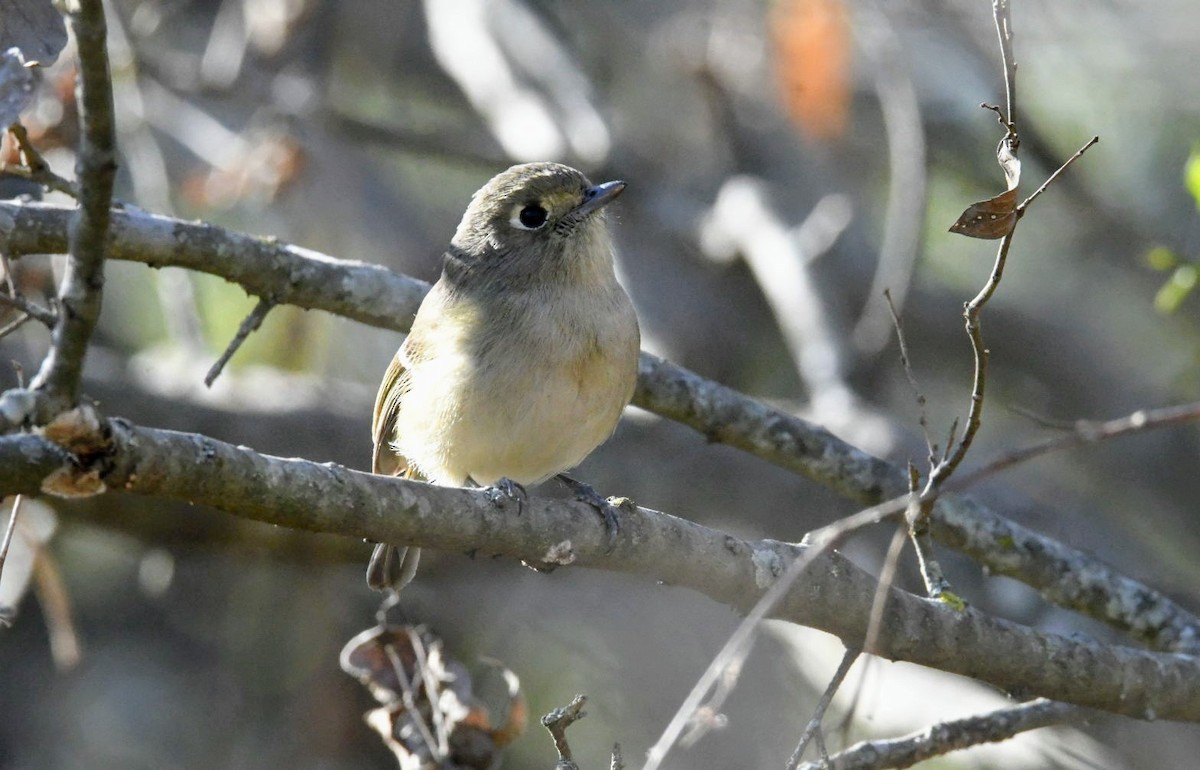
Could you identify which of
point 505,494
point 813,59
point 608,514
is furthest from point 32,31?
point 813,59

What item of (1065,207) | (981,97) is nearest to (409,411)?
(1065,207)

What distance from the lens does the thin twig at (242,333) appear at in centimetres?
398

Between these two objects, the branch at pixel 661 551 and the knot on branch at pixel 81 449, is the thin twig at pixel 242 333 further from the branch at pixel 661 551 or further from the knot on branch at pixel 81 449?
the knot on branch at pixel 81 449

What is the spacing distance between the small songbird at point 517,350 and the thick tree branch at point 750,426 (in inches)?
9.1

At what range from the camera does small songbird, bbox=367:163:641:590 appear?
14.8 ft

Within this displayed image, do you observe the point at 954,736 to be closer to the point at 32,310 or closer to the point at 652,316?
the point at 32,310

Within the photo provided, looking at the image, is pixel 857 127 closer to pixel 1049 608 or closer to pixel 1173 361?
pixel 1173 361

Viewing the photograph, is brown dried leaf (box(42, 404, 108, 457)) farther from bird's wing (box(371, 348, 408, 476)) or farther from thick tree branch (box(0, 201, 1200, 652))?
bird's wing (box(371, 348, 408, 476))

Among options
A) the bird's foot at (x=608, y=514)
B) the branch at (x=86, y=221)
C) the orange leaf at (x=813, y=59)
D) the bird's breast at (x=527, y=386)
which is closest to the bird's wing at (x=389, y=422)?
the bird's breast at (x=527, y=386)

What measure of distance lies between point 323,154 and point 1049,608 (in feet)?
16.9

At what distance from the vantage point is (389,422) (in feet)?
17.6

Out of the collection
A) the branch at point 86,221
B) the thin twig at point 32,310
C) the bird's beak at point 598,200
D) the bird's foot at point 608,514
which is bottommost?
the thin twig at point 32,310

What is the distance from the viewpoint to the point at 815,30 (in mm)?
7676

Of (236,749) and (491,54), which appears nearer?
(236,749)
